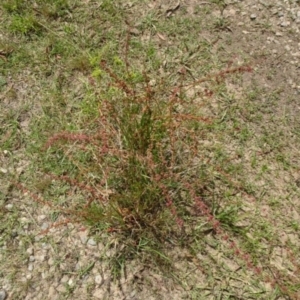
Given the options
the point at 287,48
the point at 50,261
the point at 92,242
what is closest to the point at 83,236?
the point at 92,242

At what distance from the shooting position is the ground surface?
243 cm

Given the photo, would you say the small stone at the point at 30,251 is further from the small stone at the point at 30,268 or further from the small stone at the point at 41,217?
the small stone at the point at 41,217

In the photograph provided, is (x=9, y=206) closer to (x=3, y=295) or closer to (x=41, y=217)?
(x=41, y=217)

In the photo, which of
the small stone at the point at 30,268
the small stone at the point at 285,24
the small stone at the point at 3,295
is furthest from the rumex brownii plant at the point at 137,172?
the small stone at the point at 285,24

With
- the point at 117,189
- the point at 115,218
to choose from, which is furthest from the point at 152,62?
the point at 115,218

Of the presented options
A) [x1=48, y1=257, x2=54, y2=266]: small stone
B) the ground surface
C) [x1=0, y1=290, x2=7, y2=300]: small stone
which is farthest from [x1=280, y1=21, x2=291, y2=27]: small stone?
[x1=0, y1=290, x2=7, y2=300]: small stone

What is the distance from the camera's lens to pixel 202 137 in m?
2.89

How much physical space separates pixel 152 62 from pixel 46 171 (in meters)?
1.06

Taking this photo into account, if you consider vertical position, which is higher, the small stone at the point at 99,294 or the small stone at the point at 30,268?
the small stone at the point at 30,268

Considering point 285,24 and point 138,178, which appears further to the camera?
point 285,24

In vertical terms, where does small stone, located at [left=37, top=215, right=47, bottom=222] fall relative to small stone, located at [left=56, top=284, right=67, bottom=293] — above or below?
above

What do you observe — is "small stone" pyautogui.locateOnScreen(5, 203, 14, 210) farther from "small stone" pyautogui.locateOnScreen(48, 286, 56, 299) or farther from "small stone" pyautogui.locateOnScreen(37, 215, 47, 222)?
"small stone" pyautogui.locateOnScreen(48, 286, 56, 299)

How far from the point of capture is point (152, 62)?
320 cm

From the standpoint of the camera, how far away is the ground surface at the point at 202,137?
7.97ft
